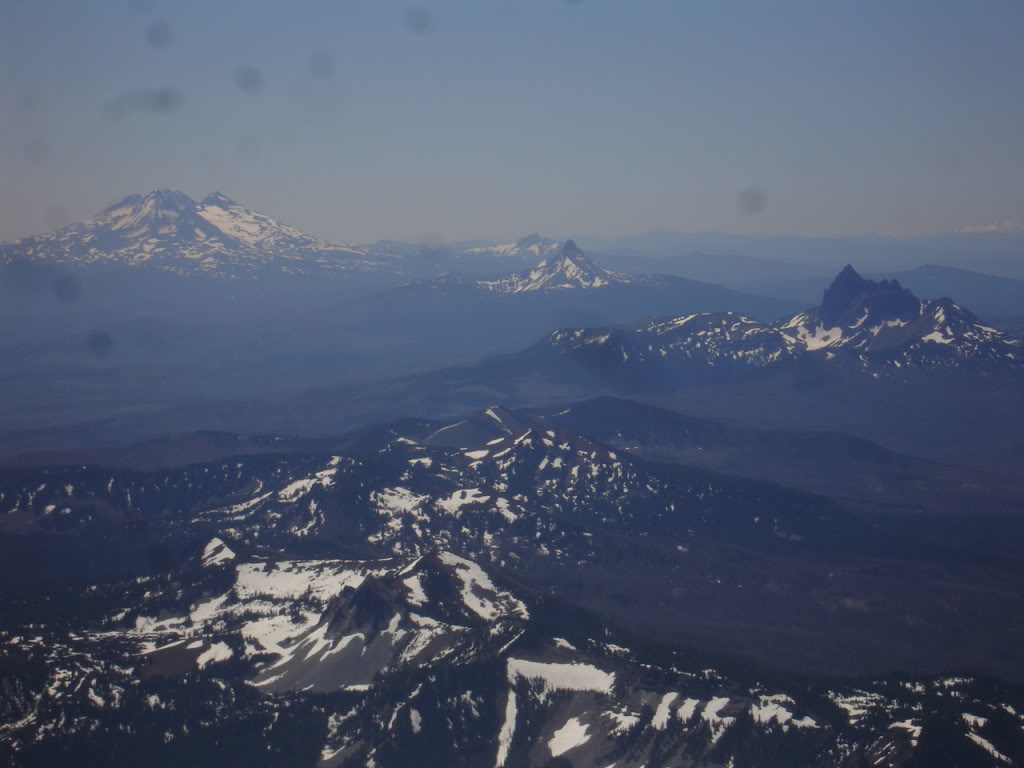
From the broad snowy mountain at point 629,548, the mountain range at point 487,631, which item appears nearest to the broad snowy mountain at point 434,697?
the mountain range at point 487,631

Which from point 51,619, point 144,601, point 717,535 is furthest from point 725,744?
point 717,535

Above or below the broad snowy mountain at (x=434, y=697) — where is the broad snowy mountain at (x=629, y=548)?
below

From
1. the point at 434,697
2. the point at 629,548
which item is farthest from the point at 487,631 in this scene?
the point at 629,548

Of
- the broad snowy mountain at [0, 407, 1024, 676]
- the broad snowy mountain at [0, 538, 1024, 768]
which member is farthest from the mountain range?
the broad snowy mountain at [0, 407, 1024, 676]

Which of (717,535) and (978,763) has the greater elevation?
(978,763)

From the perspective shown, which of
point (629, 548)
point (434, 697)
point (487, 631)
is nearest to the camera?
point (434, 697)

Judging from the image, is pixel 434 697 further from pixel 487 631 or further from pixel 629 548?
pixel 629 548

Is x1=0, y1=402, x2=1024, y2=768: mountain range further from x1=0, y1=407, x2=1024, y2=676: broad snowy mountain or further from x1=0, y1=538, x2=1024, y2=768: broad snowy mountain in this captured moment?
x1=0, y1=407, x2=1024, y2=676: broad snowy mountain

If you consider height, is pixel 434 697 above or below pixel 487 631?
below

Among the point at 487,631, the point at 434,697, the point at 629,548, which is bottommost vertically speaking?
the point at 629,548

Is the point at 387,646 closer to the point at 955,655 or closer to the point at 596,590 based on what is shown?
the point at 596,590

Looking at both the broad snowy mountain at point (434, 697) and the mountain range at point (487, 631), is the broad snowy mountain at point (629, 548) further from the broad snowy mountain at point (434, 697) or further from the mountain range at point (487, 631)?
the broad snowy mountain at point (434, 697)
